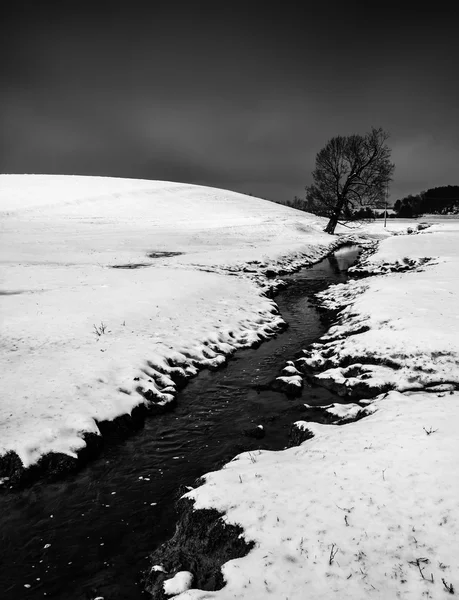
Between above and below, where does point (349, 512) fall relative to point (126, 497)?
above

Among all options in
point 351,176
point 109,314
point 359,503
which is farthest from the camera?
point 351,176

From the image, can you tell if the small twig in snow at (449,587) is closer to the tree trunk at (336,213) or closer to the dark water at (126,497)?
the dark water at (126,497)

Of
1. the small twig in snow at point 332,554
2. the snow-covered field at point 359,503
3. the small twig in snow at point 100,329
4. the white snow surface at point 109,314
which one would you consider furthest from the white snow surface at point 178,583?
the small twig in snow at point 100,329

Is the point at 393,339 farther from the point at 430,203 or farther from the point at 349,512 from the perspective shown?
the point at 430,203

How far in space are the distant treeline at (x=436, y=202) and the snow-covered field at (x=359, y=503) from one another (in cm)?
16852

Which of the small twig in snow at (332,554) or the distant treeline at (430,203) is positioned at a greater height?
the distant treeline at (430,203)

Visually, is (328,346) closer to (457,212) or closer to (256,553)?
(256,553)

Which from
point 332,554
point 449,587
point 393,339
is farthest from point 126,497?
point 393,339

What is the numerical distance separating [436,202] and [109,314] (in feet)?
629

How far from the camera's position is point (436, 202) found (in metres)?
170

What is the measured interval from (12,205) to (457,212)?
557ft

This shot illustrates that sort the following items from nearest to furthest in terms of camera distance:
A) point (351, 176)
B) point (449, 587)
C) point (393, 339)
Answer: point (449, 587)
point (393, 339)
point (351, 176)

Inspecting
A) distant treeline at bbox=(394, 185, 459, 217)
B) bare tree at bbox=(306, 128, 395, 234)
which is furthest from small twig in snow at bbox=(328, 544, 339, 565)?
distant treeline at bbox=(394, 185, 459, 217)

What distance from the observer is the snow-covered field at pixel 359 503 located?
447 cm
